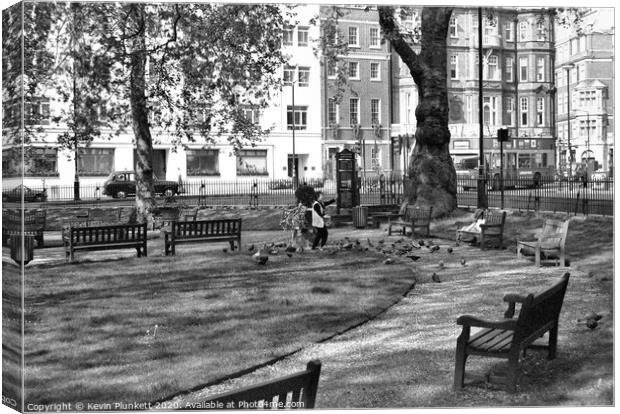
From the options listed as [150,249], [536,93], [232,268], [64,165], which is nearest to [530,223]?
[536,93]

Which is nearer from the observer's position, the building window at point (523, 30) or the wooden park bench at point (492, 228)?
the building window at point (523, 30)

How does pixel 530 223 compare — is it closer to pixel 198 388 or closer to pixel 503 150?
pixel 503 150

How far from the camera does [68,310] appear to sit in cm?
645

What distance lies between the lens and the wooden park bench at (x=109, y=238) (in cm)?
734

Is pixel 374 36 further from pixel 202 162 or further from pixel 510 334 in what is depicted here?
pixel 510 334

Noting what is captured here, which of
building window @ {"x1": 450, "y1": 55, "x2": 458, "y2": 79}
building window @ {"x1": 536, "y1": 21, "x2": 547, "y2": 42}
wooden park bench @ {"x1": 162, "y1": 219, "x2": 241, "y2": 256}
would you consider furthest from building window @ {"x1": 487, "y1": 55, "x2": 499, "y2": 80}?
wooden park bench @ {"x1": 162, "y1": 219, "x2": 241, "y2": 256}

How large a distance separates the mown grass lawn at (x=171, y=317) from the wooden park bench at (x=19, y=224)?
0.96 feet

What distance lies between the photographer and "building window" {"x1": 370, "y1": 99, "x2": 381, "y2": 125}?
7.45 meters

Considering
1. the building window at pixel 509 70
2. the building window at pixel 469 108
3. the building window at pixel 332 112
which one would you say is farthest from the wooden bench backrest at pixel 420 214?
the building window at pixel 332 112

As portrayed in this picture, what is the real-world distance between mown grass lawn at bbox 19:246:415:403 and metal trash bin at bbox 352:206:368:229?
0.91 meters

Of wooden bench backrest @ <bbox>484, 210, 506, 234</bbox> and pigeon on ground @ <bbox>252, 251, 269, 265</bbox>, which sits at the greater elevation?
wooden bench backrest @ <bbox>484, 210, 506, 234</bbox>

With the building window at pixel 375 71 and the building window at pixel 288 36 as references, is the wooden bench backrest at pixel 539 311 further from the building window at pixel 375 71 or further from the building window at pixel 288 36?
the building window at pixel 288 36

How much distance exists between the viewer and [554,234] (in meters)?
9.09

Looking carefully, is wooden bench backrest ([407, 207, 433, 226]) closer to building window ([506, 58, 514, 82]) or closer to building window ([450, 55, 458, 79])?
building window ([450, 55, 458, 79])
